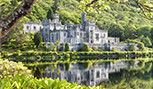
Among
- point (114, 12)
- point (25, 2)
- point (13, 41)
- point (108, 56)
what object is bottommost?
point (108, 56)

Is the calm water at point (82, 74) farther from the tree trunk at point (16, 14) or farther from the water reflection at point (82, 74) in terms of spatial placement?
the tree trunk at point (16, 14)

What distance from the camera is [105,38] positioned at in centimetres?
6850

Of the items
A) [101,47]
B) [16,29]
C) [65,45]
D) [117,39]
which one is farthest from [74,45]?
[117,39]

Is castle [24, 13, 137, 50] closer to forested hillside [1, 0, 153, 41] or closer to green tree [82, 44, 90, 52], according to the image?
green tree [82, 44, 90, 52]

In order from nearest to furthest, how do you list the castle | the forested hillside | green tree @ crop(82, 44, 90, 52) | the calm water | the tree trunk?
the tree trunk < the calm water < green tree @ crop(82, 44, 90, 52) < the castle < the forested hillside

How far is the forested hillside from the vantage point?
256 feet

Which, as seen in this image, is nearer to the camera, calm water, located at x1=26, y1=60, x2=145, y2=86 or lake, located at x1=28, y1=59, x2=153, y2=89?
lake, located at x1=28, y1=59, x2=153, y2=89

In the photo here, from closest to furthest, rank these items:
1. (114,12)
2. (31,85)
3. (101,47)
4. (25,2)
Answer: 1. (25,2)
2. (31,85)
3. (101,47)
4. (114,12)

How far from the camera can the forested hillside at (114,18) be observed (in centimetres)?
7812

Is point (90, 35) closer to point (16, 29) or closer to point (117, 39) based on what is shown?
point (117, 39)

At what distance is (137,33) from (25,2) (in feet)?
257

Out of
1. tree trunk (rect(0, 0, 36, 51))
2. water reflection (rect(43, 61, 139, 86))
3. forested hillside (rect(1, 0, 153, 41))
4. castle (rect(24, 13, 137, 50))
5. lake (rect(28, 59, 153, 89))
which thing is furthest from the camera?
forested hillside (rect(1, 0, 153, 41))

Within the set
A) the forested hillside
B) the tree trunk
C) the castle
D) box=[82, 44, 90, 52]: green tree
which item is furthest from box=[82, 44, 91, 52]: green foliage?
the tree trunk

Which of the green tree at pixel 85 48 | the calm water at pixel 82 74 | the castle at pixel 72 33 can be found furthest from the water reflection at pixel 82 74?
Result: the castle at pixel 72 33
